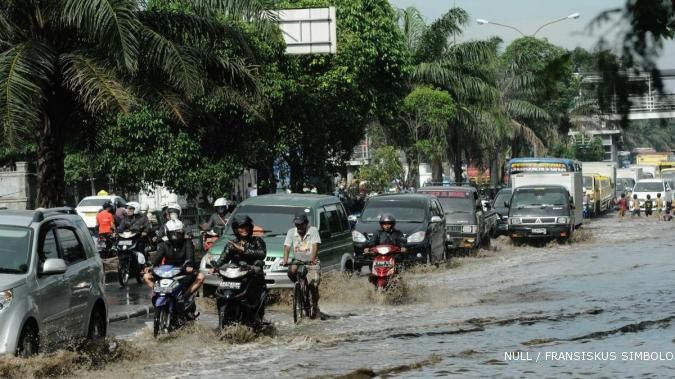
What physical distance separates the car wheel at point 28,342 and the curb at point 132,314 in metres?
5.89

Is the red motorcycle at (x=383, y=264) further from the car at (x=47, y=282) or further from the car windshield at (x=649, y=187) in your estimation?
the car windshield at (x=649, y=187)

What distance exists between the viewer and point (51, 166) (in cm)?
2080

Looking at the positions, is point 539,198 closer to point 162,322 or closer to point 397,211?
point 397,211

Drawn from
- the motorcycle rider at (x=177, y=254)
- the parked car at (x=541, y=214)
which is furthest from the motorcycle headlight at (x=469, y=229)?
the motorcycle rider at (x=177, y=254)

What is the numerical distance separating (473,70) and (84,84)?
30.3 metres

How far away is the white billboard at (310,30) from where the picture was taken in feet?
85.5

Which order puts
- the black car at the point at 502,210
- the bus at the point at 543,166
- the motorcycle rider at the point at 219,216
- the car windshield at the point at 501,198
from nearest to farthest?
1. the motorcycle rider at the point at 219,216
2. the black car at the point at 502,210
3. the car windshield at the point at 501,198
4. the bus at the point at 543,166

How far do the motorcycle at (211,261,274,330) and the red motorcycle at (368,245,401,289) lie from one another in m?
4.77

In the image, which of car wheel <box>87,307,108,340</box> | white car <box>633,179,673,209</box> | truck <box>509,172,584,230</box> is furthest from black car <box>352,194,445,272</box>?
white car <box>633,179,673,209</box>

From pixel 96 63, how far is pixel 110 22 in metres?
1.10

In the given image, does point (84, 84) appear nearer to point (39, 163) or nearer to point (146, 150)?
point (39, 163)

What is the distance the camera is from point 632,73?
528 cm

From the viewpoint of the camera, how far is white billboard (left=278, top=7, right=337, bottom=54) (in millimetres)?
26062

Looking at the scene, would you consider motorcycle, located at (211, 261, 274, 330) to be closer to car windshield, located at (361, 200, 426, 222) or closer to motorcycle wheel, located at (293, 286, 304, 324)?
motorcycle wheel, located at (293, 286, 304, 324)
